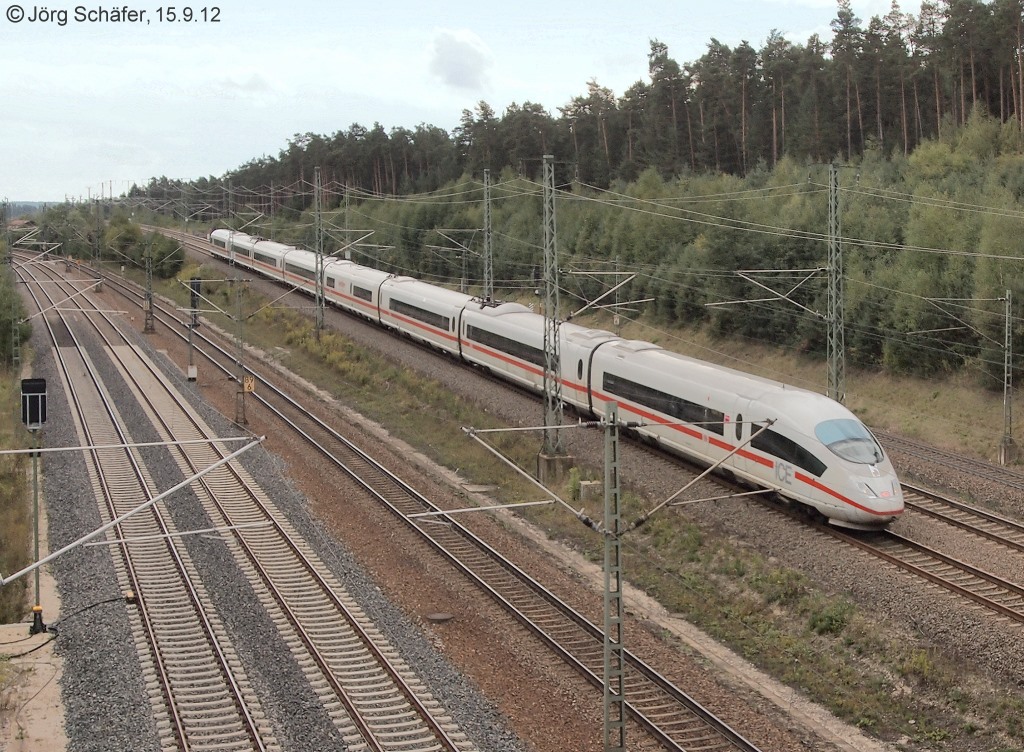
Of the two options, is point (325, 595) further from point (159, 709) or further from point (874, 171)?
point (874, 171)

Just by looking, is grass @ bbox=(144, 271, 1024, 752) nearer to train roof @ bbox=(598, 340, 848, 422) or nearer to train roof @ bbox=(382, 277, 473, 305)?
train roof @ bbox=(598, 340, 848, 422)

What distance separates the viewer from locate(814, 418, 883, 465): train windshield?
66.7ft

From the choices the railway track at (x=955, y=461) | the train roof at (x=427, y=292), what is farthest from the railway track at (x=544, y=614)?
the railway track at (x=955, y=461)

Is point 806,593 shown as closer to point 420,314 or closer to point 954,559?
point 954,559

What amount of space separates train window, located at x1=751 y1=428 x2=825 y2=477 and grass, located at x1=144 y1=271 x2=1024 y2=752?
1.99 metres

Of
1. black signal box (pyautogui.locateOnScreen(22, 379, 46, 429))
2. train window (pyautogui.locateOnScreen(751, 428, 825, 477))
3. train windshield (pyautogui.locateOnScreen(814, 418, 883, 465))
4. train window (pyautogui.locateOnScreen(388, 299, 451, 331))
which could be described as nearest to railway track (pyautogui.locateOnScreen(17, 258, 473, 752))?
black signal box (pyautogui.locateOnScreen(22, 379, 46, 429))

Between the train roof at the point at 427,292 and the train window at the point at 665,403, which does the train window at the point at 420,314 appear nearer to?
the train roof at the point at 427,292

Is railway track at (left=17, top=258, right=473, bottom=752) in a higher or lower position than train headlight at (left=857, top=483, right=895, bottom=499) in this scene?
lower

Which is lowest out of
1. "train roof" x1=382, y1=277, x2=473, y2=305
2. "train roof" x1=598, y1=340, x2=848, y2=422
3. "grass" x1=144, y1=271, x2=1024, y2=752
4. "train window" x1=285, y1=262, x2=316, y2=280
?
"grass" x1=144, y1=271, x2=1024, y2=752

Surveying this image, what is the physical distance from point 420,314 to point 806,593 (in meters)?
26.3

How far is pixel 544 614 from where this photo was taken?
18.3m

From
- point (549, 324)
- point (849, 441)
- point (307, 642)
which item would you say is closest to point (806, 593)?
point (849, 441)

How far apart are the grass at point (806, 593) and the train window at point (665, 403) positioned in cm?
217

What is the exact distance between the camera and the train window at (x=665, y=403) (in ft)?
78.0
